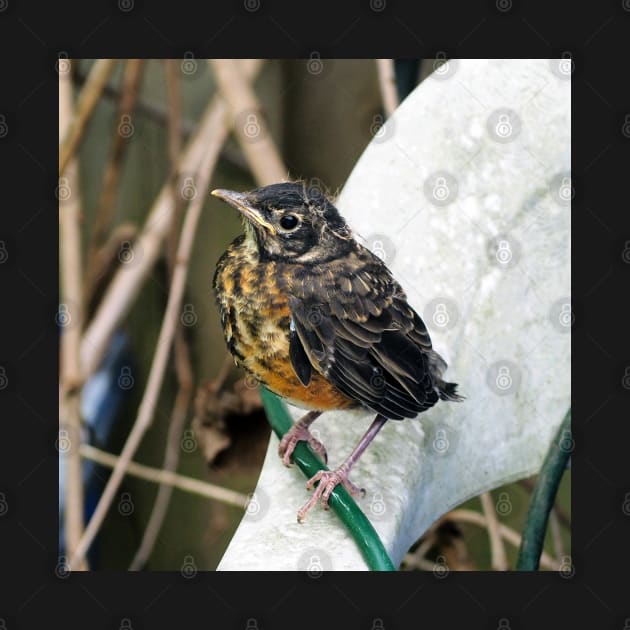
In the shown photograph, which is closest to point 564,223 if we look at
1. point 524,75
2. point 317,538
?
point 524,75

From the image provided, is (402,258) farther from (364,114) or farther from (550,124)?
(364,114)

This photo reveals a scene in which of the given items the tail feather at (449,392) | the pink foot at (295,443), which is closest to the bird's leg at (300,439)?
the pink foot at (295,443)
